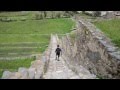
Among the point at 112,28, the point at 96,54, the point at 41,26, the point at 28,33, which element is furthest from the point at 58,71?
the point at 41,26

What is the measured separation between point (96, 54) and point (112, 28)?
2.56 meters

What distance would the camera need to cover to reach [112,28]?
40.5 feet

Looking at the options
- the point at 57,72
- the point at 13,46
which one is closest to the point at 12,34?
the point at 13,46

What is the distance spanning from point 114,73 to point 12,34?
1319 centimetres

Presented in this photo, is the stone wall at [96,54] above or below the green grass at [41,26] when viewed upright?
above

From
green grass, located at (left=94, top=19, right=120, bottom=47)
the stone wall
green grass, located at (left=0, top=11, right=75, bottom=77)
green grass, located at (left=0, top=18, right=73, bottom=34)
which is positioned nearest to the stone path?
the stone wall

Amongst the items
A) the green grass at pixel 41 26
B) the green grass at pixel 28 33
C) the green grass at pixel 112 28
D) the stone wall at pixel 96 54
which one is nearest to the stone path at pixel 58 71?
the stone wall at pixel 96 54

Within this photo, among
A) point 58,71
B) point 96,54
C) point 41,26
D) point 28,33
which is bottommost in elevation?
point 28,33

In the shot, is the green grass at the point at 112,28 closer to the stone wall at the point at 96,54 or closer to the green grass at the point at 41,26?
the stone wall at the point at 96,54

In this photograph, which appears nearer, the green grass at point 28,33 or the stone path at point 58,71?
the stone path at point 58,71

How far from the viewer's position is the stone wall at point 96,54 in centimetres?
826

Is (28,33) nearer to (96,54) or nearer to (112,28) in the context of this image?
(112,28)

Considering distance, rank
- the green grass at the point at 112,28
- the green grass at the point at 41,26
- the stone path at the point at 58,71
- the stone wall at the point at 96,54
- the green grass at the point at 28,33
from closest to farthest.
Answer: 1. the stone wall at the point at 96,54
2. the stone path at the point at 58,71
3. the green grass at the point at 112,28
4. the green grass at the point at 28,33
5. the green grass at the point at 41,26

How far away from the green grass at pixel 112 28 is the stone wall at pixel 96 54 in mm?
403
